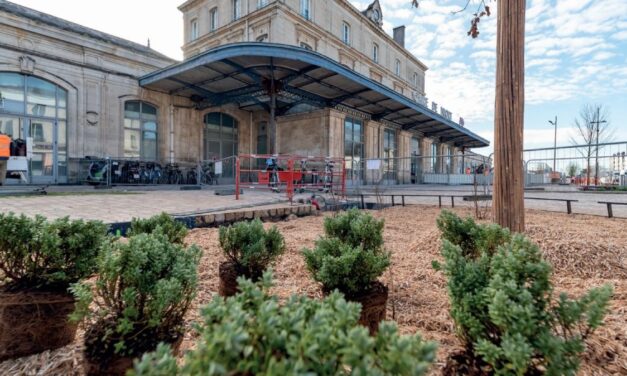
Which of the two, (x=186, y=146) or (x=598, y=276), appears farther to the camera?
(x=186, y=146)

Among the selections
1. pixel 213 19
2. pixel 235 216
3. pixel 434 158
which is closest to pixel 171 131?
pixel 213 19

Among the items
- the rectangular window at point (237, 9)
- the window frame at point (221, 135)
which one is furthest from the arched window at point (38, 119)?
the rectangular window at point (237, 9)

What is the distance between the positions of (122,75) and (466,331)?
1893 centimetres

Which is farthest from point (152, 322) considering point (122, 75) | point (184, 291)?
point (122, 75)

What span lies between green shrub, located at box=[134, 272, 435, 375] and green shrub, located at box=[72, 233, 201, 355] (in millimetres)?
683

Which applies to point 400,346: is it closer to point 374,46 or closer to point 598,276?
point 598,276

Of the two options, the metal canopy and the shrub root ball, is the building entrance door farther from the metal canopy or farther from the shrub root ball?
the shrub root ball

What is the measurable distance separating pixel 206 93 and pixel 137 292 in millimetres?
17539

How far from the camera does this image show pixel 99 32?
1698 cm

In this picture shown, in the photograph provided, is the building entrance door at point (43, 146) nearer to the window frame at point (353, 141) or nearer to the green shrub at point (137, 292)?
the window frame at point (353, 141)

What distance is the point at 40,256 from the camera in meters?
1.88

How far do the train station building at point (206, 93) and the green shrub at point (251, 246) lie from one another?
428 inches

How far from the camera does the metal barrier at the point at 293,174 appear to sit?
9.52 metres

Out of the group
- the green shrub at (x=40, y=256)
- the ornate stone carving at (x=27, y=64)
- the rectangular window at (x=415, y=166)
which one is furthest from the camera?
the rectangular window at (x=415, y=166)
